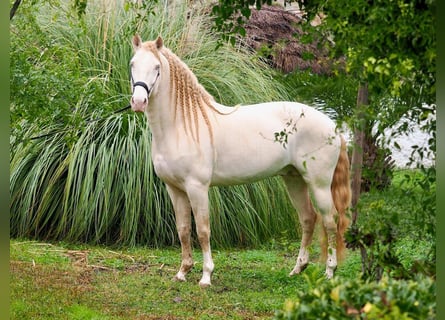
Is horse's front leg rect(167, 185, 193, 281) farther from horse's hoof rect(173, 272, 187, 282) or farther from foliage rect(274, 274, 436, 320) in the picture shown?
foliage rect(274, 274, 436, 320)

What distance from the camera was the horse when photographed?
254 inches

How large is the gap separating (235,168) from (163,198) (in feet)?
6.23

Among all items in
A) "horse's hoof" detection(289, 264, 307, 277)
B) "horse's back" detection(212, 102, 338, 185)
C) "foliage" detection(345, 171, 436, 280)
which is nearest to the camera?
"foliage" detection(345, 171, 436, 280)

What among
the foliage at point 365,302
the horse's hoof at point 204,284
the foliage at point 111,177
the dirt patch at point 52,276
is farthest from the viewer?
the foliage at point 111,177

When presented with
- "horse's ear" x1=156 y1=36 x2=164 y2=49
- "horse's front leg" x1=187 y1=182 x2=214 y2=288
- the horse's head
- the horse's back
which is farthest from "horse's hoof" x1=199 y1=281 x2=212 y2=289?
"horse's ear" x1=156 y1=36 x2=164 y2=49

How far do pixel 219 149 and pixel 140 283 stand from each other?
128 centimetres

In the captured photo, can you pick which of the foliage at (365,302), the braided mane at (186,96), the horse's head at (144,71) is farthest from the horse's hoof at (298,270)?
the foliage at (365,302)

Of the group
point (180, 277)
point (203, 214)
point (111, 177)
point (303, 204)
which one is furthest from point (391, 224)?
point (111, 177)

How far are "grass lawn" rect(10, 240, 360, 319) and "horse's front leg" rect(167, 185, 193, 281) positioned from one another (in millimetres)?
152

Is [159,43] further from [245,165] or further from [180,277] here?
[180,277]

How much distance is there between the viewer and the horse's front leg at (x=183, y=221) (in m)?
6.71

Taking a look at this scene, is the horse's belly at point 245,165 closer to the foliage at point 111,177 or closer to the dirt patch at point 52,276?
the dirt patch at point 52,276

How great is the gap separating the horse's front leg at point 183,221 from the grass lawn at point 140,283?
0.50ft

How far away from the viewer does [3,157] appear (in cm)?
201
